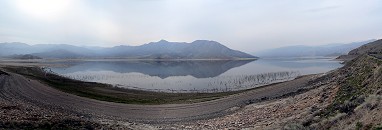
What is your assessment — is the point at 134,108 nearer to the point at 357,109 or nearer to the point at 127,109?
the point at 127,109

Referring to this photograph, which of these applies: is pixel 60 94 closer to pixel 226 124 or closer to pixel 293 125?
pixel 226 124

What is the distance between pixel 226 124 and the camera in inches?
1051

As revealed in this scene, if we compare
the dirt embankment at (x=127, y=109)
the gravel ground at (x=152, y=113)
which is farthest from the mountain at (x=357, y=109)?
the dirt embankment at (x=127, y=109)

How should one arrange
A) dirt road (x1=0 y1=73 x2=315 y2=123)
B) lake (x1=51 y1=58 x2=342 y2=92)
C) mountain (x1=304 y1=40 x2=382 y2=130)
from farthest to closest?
lake (x1=51 y1=58 x2=342 y2=92) < dirt road (x1=0 y1=73 x2=315 y2=123) < mountain (x1=304 y1=40 x2=382 y2=130)

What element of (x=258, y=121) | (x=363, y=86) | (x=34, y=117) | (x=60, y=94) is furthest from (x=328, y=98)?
(x=60, y=94)

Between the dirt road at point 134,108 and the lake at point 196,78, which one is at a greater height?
the dirt road at point 134,108

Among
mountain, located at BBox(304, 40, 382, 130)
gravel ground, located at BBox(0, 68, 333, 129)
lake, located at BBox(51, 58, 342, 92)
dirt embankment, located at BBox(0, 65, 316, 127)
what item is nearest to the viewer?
mountain, located at BBox(304, 40, 382, 130)

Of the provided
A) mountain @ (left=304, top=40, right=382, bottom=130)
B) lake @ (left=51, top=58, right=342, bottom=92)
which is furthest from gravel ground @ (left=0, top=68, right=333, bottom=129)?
lake @ (left=51, top=58, right=342, bottom=92)

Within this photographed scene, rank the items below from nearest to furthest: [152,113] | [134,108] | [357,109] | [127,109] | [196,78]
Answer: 1. [357,109]
2. [152,113]
3. [127,109]
4. [134,108]
5. [196,78]

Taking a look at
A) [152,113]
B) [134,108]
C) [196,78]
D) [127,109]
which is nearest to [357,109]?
[152,113]

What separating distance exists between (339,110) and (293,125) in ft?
9.06

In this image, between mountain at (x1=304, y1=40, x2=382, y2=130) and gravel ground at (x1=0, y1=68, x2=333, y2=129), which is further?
gravel ground at (x1=0, y1=68, x2=333, y2=129)

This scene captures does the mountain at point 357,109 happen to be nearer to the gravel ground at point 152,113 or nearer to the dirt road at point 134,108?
the gravel ground at point 152,113

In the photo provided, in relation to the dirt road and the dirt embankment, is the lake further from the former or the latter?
the dirt embankment
